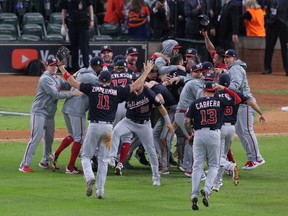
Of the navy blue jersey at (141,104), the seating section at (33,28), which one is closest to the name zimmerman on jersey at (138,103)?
the navy blue jersey at (141,104)

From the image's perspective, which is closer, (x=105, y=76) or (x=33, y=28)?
(x=105, y=76)

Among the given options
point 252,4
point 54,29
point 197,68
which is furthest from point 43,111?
point 252,4

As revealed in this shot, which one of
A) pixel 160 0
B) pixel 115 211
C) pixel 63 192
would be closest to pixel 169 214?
pixel 115 211

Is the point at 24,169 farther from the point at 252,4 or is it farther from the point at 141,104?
the point at 252,4

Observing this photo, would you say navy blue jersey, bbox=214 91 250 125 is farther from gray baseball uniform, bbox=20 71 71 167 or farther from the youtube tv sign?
the youtube tv sign

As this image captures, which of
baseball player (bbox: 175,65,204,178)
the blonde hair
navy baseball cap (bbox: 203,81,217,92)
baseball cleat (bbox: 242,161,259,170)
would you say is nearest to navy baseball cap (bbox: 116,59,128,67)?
baseball player (bbox: 175,65,204,178)

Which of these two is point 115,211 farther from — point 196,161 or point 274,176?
point 274,176

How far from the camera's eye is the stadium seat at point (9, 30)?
27.3m

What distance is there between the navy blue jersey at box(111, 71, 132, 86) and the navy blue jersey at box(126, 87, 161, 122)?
1.45 ft

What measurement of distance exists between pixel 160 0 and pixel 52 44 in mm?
2976

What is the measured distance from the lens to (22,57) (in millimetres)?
27406

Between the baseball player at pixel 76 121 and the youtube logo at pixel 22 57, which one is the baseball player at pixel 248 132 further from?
the youtube logo at pixel 22 57

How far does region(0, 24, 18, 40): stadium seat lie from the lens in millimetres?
27320

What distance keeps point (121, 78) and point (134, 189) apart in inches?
74.1
